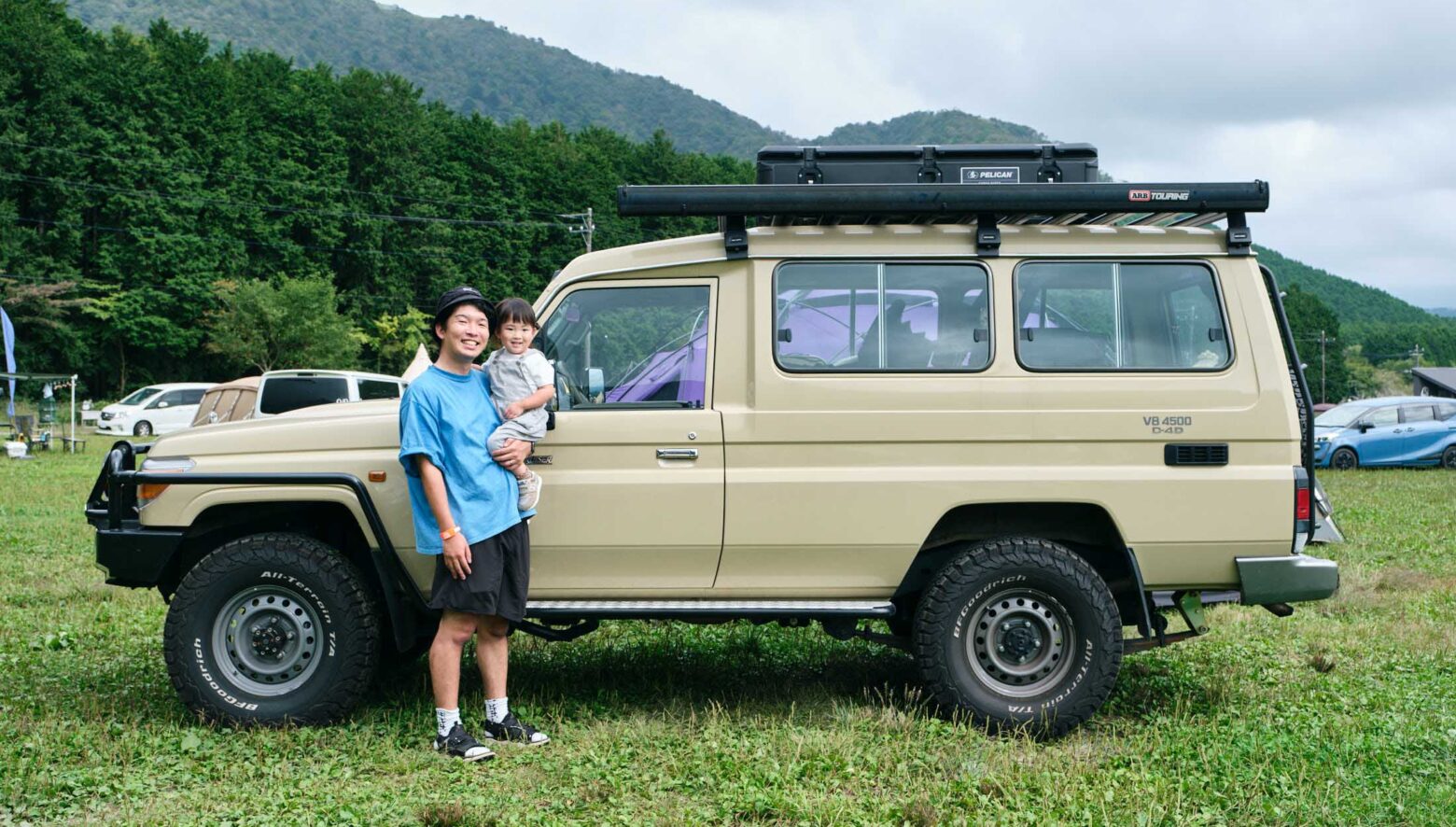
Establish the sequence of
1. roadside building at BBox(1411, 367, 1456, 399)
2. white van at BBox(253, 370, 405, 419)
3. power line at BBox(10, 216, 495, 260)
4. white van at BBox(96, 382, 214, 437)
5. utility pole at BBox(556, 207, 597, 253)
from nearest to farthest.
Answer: white van at BBox(253, 370, 405, 419) < white van at BBox(96, 382, 214, 437) < utility pole at BBox(556, 207, 597, 253) < power line at BBox(10, 216, 495, 260) < roadside building at BBox(1411, 367, 1456, 399)

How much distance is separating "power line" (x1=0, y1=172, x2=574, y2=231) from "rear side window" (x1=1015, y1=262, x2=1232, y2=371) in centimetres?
5675

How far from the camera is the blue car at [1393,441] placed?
2327cm

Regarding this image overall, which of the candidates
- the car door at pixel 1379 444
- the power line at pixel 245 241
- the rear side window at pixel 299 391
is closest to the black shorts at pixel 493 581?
the rear side window at pixel 299 391

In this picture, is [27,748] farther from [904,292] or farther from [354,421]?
[904,292]

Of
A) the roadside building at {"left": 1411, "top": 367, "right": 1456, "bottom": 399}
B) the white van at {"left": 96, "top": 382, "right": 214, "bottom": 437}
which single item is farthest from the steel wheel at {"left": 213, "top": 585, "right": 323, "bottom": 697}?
the roadside building at {"left": 1411, "top": 367, "right": 1456, "bottom": 399}

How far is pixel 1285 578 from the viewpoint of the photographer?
5.50 m

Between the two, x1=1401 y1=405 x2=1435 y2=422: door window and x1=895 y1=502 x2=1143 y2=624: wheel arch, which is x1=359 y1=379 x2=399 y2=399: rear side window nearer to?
x1=895 y1=502 x2=1143 y2=624: wheel arch

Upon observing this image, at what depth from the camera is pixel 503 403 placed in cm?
536

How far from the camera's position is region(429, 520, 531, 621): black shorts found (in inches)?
204

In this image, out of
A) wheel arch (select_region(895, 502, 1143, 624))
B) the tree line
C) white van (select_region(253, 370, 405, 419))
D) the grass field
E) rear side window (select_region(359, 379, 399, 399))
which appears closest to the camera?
the grass field

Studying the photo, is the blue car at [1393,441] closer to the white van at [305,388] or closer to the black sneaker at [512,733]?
the white van at [305,388]

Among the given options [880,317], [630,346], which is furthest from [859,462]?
[630,346]

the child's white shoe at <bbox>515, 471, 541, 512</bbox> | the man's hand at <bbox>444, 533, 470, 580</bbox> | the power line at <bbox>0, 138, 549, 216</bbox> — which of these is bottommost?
the man's hand at <bbox>444, 533, 470, 580</bbox>

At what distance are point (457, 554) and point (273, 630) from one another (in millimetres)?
1182
